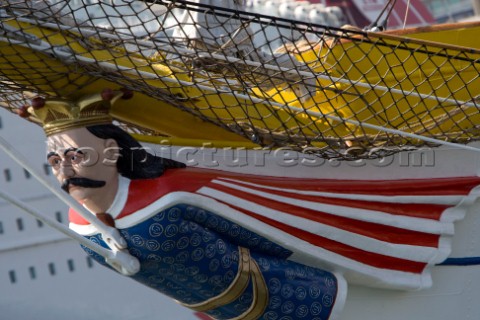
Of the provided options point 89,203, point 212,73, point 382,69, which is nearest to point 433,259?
point 382,69

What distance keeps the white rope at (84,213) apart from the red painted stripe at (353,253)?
1.11ft

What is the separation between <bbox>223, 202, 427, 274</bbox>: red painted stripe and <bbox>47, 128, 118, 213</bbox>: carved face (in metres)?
0.37

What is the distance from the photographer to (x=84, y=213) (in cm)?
258

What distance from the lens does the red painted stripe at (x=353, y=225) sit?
2.74 metres

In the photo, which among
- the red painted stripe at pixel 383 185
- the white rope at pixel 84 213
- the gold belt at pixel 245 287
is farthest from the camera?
the red painted stripe at pixel 383 185

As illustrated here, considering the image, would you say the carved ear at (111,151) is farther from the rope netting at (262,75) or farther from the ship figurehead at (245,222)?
the rope netting at (262,75)

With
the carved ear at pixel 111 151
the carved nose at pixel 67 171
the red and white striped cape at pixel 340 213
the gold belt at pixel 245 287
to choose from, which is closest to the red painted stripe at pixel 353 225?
the red and white striped cape at pixel 340 213

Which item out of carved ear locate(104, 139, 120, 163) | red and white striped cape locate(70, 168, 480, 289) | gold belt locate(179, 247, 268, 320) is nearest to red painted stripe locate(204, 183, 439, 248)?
red and white striped cape locate(70, 168, 480, 289)

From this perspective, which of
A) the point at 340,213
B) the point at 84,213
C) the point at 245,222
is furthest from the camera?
the point at 340,213

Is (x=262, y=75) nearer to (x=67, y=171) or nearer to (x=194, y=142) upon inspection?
(x=194, y=142)

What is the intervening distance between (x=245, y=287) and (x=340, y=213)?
1.16 ft

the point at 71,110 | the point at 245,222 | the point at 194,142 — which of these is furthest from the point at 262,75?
the point at 71,110

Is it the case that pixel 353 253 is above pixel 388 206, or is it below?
below

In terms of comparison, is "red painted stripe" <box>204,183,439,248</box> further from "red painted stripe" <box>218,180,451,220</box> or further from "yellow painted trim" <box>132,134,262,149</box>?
"yellow painted trim" <box>132,134,262,149</box>
